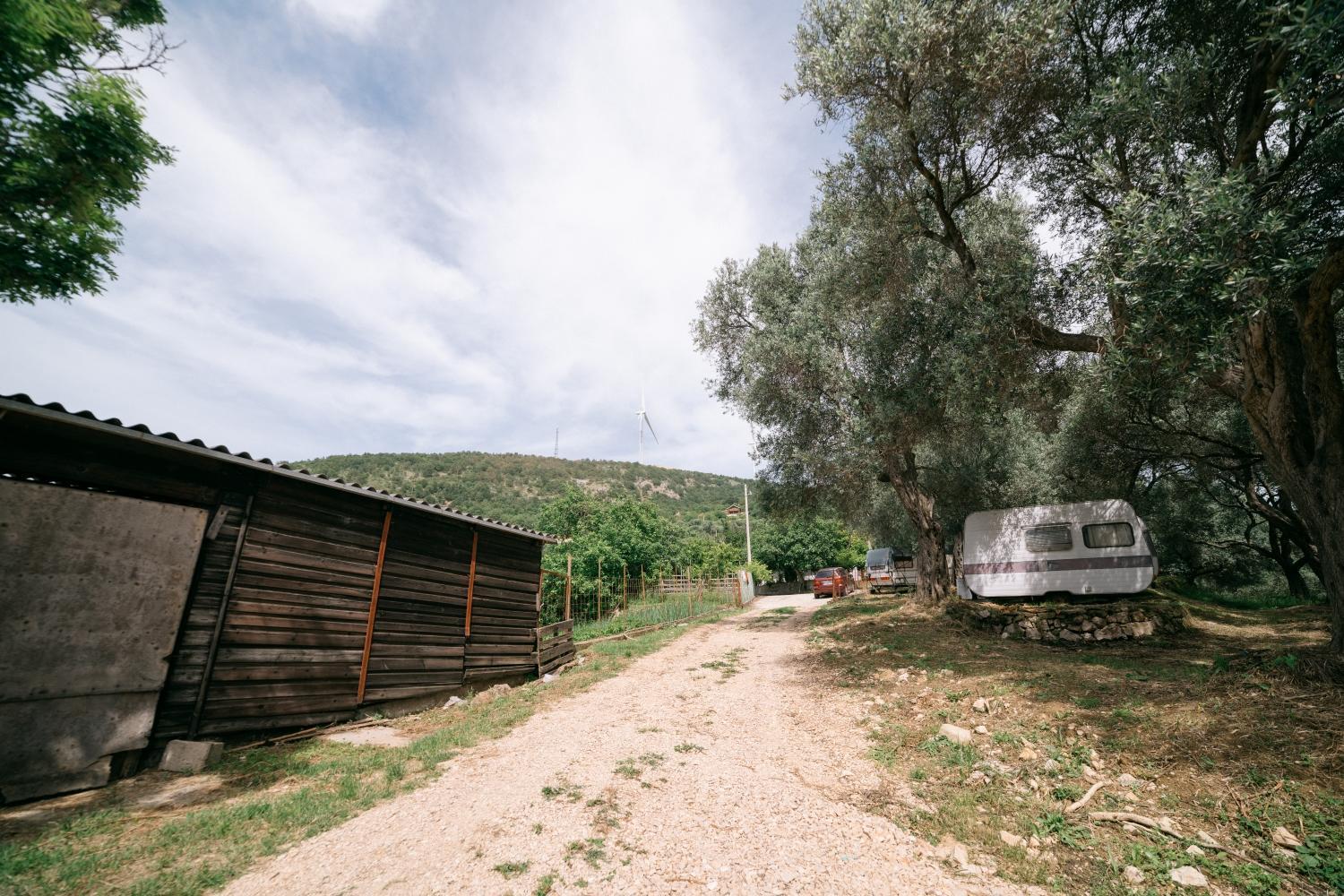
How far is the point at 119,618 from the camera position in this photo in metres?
5.27

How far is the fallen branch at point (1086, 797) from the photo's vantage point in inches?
170

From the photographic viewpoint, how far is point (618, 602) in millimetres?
21391

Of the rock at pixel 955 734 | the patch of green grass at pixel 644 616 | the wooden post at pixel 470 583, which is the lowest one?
the rock at pixel 955 734

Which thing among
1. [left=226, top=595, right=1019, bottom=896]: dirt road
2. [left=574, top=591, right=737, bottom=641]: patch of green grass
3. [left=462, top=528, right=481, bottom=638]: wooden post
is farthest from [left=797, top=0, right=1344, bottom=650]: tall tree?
[left=574, top=591, right=737, bottom=641]: patch of green grass

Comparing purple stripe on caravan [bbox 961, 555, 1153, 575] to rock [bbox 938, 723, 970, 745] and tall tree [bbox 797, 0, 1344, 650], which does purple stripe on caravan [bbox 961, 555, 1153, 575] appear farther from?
rock [bbox 938, 723, 970, 745]

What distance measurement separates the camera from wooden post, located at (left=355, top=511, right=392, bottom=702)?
24.6 ft

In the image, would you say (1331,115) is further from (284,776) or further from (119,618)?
(119,618)

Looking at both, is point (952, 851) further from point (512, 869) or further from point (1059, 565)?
point (1059, 565)

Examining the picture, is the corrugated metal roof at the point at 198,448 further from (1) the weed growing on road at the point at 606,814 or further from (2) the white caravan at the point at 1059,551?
(2) the white caravan at the point at 1059,551

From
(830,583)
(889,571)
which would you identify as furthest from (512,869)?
(830,583)

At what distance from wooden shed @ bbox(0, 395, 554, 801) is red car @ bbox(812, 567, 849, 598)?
26.2 meters

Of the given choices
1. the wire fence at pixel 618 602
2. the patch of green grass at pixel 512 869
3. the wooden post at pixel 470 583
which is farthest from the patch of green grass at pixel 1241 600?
the patch of green grass at pixel 512 869

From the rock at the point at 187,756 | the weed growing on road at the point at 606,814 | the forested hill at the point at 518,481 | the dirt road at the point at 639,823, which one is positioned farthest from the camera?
the forested hill at the point at 518,481

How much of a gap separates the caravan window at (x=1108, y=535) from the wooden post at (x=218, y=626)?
56.7 ft
